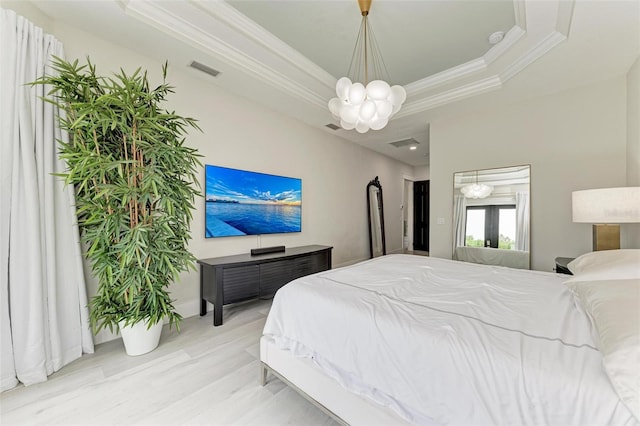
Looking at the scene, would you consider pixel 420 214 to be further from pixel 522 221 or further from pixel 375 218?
pixel 522 221

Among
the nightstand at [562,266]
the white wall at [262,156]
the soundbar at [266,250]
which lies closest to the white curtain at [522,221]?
the nightstand at [562,266]

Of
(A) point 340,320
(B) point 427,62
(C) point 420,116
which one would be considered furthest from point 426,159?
(A) point 340,320

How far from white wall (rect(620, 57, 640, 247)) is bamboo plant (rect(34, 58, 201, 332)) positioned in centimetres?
432

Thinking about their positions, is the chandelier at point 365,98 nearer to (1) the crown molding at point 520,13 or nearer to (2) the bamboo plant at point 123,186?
(1) the crown molding at point 520,13

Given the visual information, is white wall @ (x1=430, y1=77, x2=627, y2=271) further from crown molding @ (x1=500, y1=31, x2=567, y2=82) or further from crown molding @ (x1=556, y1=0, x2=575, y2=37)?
crown molding @ (x1=556, y1=0, x2=575, y2=37)

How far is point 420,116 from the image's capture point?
4039 millimetres

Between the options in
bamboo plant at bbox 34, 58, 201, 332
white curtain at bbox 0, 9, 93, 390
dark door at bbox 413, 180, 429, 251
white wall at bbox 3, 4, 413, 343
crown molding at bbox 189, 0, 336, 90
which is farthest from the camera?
dark door at bbox 413, 180, 429, 251

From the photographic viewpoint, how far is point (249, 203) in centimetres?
356

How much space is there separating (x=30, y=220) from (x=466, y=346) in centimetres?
281

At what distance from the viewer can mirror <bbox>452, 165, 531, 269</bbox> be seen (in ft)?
11.2

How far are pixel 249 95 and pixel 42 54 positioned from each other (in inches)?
77.1

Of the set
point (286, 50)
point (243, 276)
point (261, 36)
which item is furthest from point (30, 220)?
point (286, 50)

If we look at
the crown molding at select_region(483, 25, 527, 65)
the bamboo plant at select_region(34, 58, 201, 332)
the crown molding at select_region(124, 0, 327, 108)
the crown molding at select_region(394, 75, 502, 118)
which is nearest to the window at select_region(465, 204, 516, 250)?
the crown molding at select_region(394, 75, 502, 118)

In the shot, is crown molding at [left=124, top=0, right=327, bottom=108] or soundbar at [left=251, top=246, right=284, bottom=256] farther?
soundbar at [left=251, top=246, right=284, bottom=256]
